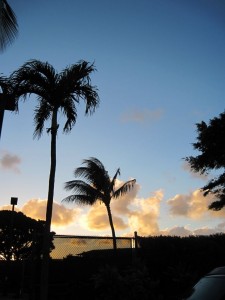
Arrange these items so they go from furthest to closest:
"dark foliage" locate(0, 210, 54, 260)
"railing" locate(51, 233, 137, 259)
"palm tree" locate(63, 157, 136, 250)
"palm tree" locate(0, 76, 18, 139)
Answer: "dark foliage" locate(0, 210, 54, 260)
"palm tree" locate(63, 157, 136, 250)
"railing" locate(51, 233, 137, 259)
"palm tree" locate(0, 76, 18, 139)

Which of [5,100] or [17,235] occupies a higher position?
[17,235]

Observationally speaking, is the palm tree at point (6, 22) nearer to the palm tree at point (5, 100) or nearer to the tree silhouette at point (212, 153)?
the palm tree at point (5, 100)

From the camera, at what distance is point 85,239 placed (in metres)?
10.8

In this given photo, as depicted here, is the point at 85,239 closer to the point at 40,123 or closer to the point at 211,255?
the point at 40,123

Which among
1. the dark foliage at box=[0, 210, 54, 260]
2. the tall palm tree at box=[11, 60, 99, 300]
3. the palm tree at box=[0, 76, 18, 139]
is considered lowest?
the palm tree at box=[0, 76, 18, 139]

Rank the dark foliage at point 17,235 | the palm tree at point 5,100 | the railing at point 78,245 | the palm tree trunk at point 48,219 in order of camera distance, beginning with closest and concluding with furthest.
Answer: the palm tree at point 5,100, the palm tree trunk at point 48,219, the railing at point 78,245, the dark foliage at point 17,235

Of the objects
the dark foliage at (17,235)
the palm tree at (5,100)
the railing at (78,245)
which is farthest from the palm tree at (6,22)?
the dark foliage at (17,235)

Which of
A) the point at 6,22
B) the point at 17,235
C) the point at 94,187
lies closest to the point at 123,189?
the point at 94,187

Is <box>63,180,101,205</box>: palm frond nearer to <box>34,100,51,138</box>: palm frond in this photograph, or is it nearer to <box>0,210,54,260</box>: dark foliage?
<box>34,100,51,138</box>: palm frond

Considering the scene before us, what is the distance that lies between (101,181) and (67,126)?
12051mm

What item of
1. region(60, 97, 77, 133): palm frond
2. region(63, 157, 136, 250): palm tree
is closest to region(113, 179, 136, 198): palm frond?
region(63, 157, 136, 250): palm tree

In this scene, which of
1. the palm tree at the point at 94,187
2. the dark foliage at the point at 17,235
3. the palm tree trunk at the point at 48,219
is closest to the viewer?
the palm tree trunk at the point at 48,219

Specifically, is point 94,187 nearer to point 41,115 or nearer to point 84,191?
point 84,191

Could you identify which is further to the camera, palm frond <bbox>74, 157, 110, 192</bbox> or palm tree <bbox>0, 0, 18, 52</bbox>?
palm frond <bbox>74, 157, 110, 192</bbox>
